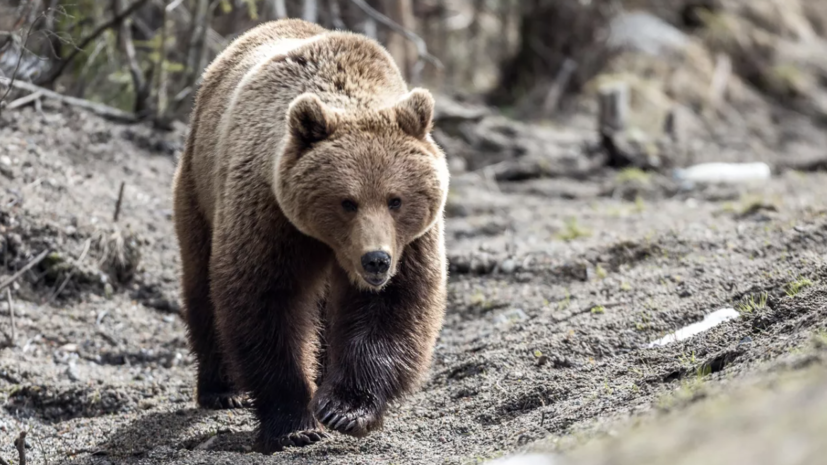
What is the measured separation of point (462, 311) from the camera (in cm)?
730

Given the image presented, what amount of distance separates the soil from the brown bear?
0.34m

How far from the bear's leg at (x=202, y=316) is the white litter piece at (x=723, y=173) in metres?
6.81

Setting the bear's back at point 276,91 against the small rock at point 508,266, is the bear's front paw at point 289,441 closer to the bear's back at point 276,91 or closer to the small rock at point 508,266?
the bear's back at point 276,91

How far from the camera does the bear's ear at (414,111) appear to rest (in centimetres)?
475

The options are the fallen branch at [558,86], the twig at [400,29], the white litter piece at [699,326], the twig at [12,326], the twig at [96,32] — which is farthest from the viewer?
the fallen branch at [558,86]

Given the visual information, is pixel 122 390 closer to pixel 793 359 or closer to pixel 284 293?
pixel 284 293

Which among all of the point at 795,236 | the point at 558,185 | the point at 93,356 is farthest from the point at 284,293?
the point at 558,185

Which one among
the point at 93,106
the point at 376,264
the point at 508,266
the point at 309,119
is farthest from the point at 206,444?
the point at 93,106

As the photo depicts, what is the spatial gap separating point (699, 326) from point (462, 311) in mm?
2355

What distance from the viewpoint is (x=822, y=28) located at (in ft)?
63.0

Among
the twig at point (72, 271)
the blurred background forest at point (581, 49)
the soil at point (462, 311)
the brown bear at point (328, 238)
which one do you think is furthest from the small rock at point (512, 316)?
the blurred background forest at point (581, 49)

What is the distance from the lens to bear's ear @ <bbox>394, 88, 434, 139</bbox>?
15.6 feet

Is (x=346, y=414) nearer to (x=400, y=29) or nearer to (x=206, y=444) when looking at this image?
(x=206, y=444)

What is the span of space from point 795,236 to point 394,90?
9.98 feet
